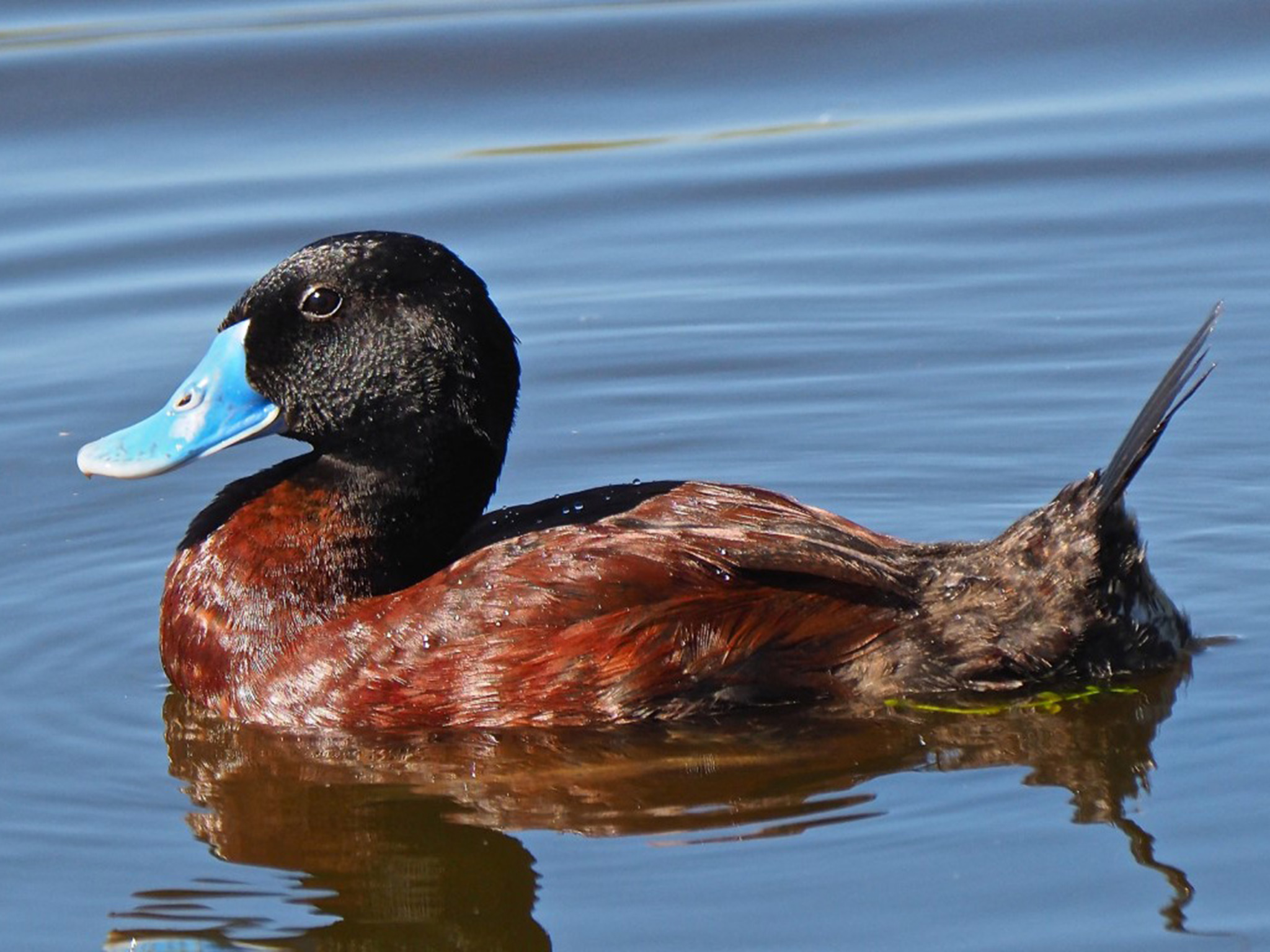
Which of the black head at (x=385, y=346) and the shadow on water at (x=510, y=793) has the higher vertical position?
the black head at (x=385, y=346)

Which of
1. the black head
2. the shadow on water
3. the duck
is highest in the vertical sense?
the black head

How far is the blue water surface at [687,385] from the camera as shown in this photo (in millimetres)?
4930

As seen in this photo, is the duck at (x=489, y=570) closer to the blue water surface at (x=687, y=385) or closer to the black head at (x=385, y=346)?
the black head at (x=385, y=346)

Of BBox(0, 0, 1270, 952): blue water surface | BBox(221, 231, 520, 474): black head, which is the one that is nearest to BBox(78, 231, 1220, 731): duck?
BBox(221, 231, 520, 474): black head

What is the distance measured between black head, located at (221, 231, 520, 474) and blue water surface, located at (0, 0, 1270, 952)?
86 cm

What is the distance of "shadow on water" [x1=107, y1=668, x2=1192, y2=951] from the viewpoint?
4875mm

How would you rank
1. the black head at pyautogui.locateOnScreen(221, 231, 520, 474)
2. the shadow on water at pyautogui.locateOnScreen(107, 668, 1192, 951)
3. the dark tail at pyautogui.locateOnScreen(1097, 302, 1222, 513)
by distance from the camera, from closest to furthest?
the shadow on water at pyautogui.locateOnScreen(107, 668, 1192, 951) < the dark tail at pyautogui.locateOnScreen(1097, 302, 1222, 513) < the black head at pyautogui.locateOnScreen(221, 231, 520, 474)

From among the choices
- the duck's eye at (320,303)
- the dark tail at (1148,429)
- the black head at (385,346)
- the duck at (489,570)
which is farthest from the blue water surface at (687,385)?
the duck's eye at (320,303)

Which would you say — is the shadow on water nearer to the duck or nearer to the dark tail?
the duck

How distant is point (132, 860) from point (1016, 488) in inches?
131

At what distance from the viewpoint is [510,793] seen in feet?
18.1

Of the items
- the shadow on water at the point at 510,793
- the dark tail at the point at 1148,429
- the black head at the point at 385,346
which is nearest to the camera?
the shadow on water at the point at 510,793

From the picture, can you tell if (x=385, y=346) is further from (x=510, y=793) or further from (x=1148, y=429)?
(x=1148, y=429)

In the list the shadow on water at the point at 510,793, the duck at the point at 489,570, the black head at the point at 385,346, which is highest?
the black head at the point at 385,346
